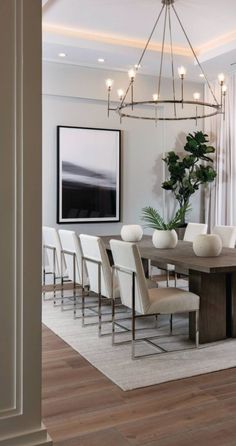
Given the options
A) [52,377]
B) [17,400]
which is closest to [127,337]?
[52,377]

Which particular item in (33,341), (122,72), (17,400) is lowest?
(17,400)

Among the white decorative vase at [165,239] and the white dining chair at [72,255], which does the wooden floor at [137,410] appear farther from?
the white decorative vase at [165,239]

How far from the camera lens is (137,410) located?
9.11ft

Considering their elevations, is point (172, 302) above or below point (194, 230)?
below

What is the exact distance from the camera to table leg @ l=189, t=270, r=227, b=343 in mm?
4020

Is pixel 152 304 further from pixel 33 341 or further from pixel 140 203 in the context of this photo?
pixel 140 203

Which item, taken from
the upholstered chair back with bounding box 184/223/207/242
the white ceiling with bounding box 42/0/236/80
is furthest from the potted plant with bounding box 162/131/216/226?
the white ceiling with bounding box 42/0/236/80

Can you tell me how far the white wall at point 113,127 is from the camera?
21.9 feet

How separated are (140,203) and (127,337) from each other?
11.7 feet

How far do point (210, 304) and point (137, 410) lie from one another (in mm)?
1540

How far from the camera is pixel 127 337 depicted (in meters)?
4.23

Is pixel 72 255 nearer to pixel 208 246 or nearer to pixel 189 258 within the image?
pixel 189 258

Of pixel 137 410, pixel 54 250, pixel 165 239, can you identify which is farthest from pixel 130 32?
pixel 137 410

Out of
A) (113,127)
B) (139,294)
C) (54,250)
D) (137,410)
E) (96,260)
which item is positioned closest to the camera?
(137,410)
